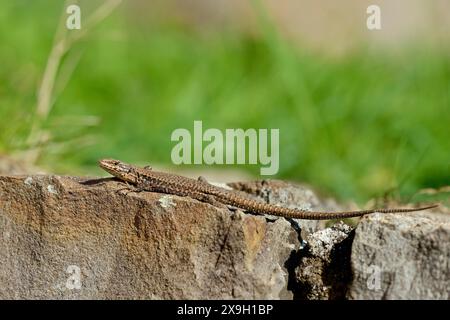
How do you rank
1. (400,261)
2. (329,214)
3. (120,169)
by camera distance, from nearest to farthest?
(400,261) → (329,214) → (120,169)

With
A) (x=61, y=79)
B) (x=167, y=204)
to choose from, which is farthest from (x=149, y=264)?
(x=61, y=79)

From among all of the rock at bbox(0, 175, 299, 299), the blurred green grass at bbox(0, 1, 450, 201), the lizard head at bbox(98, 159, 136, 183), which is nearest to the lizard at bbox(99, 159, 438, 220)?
the lizard head at bbox(98, 159, 136, 183)

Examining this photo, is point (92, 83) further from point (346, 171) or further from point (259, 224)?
point (259, 224)

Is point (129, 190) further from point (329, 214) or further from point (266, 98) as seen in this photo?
point (266, 98)

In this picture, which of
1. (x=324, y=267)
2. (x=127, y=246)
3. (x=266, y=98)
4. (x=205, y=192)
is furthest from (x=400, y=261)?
(x=266, y=98)

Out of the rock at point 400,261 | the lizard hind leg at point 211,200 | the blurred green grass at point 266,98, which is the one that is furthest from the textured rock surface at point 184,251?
the blurred green grass at point 266,98

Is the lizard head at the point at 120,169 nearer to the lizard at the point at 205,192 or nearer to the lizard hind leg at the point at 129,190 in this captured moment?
the lizard at the point at 205,192
